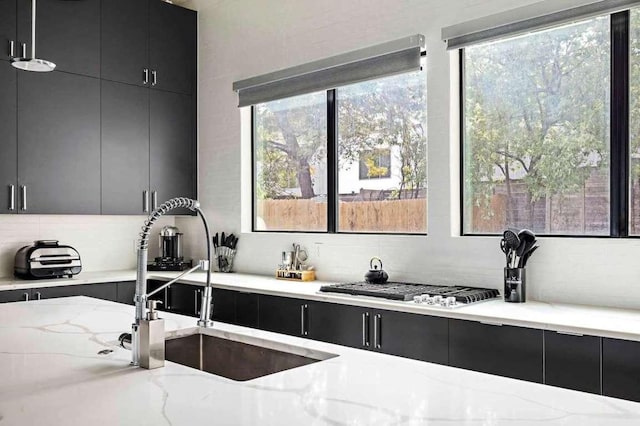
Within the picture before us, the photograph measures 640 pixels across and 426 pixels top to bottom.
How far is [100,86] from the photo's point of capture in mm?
4387

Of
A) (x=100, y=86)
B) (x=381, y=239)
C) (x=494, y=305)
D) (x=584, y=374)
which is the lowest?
(x=584, y=374)

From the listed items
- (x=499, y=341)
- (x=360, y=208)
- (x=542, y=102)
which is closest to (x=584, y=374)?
(x=499, y=341)

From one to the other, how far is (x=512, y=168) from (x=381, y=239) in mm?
928

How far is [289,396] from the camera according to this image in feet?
4.47

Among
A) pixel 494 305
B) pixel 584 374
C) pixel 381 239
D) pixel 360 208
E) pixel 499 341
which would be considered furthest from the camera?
pixel 360 208

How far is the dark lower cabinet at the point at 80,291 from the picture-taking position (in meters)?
3.82

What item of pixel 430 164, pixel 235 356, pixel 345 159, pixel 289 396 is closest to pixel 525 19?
pixel 430 164

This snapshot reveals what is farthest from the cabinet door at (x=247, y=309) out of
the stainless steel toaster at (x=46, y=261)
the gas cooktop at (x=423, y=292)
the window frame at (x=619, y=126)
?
the window frame at (x=619, y=126)

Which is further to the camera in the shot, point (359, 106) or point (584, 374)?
point (359, 106)

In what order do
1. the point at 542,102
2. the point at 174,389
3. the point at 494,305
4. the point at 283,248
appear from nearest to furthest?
the point at 174,389, the point at 494,305, the point at 542,102, the point at 283,248

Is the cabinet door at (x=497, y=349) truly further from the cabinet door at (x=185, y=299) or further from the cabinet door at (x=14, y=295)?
the cabinet door at (x=14, y=295)

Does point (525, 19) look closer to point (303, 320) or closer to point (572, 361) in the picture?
point (572, 361)

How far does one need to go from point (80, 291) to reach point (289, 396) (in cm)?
309

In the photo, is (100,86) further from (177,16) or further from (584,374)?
(584,374)
